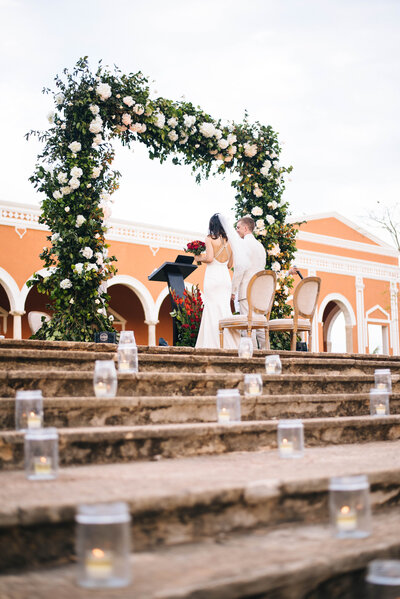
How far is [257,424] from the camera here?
3.13m

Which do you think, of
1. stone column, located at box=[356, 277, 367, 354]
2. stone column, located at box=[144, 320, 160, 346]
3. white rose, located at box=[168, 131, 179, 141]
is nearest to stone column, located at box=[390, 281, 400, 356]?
stone column, located at box=[356, 277, 367, 354]

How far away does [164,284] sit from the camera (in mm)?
15586

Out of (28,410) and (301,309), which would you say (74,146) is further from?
(28,410)

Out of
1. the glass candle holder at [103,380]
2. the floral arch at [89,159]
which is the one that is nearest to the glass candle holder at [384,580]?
the glass candle holder at [103,380]

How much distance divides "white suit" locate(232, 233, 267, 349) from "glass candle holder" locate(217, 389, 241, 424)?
16.9 feet

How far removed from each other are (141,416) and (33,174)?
5.53 m

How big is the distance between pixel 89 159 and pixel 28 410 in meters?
5.67

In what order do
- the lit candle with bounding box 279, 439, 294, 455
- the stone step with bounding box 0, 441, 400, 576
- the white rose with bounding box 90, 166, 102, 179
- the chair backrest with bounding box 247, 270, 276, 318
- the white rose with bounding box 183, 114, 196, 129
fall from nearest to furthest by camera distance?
the stone step with bounding box 0, 441, 400, 576
the lit candle with bounding box 279, 439, 294, 455
the chair backrest with bounding box 247, 270, 276, 318
the white rose with bounding box 90, 166, 102, 179
the white rose with bounding box 183, 114, 196, 129

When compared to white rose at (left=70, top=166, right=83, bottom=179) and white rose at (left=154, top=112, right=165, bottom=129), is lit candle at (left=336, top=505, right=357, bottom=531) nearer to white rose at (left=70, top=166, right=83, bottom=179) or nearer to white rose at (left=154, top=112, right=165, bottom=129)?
white rose at (left=70, top=166, right=83, bottom=179)

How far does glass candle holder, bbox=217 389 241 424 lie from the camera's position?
3.31 metres

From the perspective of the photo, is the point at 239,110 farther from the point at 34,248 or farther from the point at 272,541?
the point at 272,541

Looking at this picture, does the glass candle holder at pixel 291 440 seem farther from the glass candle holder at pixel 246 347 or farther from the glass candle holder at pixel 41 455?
the glass candle holder at pixel 246 347

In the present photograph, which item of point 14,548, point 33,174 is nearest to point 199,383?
point 14,548

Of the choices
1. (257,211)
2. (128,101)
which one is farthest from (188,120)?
(257,211)
